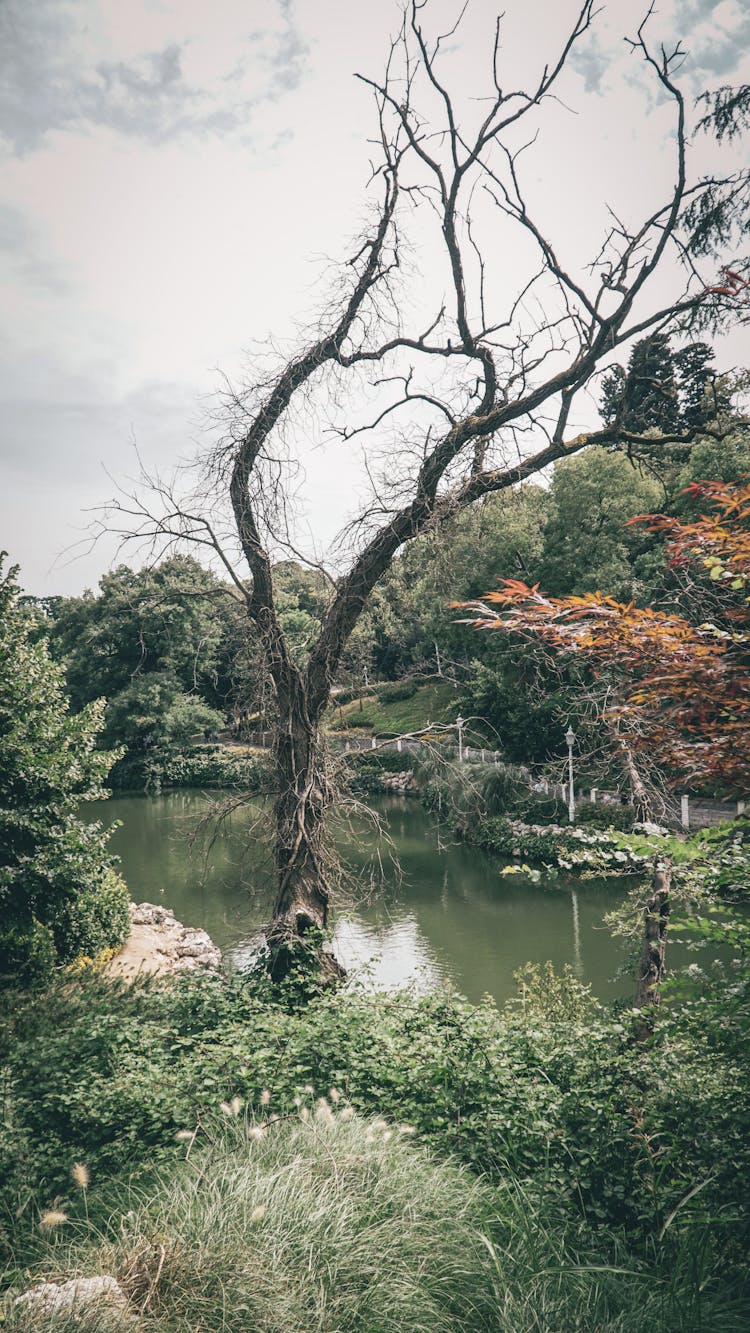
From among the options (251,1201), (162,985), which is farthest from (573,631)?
(162,985)

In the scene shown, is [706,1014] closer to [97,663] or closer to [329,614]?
[329,614]

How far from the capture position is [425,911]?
43.6 ft

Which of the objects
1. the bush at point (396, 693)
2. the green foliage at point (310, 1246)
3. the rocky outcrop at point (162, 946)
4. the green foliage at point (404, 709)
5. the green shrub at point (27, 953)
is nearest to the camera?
the green foliage at point (310, 1246)

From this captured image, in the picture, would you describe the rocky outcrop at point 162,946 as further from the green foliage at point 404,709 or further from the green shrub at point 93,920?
the green foliage at point 404,709

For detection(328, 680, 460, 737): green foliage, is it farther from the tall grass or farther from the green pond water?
the tall grass

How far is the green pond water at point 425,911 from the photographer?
950 centimetres

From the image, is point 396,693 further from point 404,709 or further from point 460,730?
point 460,730

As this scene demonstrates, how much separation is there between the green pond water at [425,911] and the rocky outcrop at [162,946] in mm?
458

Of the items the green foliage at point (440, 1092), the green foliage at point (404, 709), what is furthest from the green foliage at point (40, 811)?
the green foliage at point (404, 709)

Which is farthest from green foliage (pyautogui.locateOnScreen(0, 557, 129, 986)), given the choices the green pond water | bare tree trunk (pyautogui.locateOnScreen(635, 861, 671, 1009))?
bare tree trunk (pyautogui.locateOnScreen(635, 861, 671, 1009))

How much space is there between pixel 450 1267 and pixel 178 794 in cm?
2600

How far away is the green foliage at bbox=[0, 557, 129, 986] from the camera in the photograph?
25.0 ft

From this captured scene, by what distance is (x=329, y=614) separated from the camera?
6.50 meters

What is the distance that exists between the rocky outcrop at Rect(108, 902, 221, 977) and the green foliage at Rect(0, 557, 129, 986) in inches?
32.6
